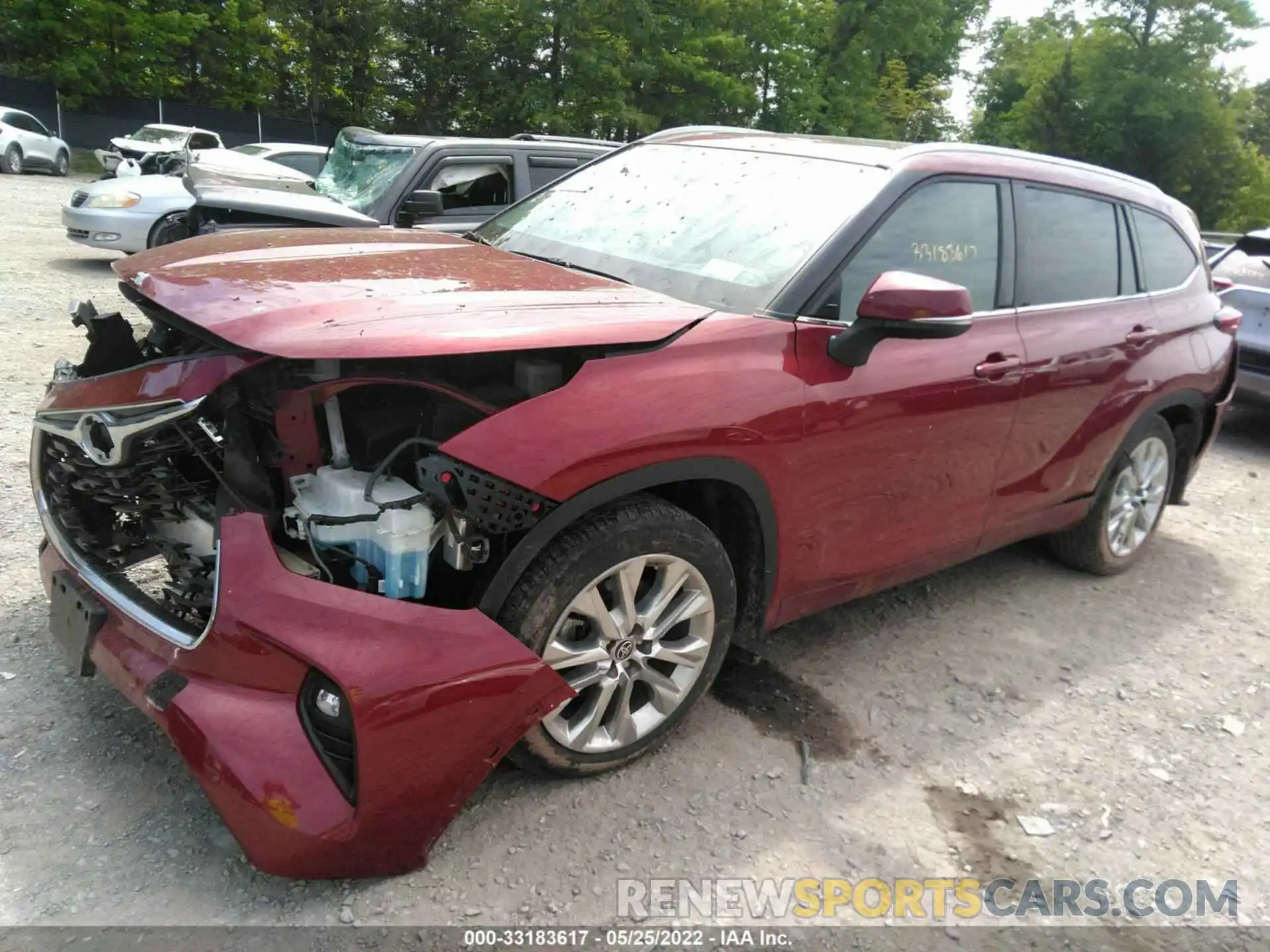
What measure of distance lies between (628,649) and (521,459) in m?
0.69

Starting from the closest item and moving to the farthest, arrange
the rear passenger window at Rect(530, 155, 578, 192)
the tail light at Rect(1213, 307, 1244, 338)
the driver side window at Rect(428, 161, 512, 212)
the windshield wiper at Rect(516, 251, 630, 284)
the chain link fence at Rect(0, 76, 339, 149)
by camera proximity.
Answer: the windshield wiper at Rect(516, 251, 630, 284) < the tail light at Rect(1213, 307, 1244, 338) < the driver side window at Rect(428, 161, 512, 212) < the rear passenger window at Rect(530, 155, 578, 192) < the chain link fence at Rect(0, 76, 339, 149)

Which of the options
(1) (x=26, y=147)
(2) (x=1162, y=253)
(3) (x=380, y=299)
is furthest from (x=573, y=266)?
(1) (x=26, y=147)

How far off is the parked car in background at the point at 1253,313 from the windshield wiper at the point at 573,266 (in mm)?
5833

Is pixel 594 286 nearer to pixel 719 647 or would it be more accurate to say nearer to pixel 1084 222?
pixel 719 647

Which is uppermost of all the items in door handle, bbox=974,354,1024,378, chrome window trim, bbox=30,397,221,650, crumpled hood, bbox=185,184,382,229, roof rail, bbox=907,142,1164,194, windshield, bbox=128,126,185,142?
roof rail, bbox=907,142,1164,194

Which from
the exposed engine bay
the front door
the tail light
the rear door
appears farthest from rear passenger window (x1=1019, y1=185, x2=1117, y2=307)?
the exposed engine bay

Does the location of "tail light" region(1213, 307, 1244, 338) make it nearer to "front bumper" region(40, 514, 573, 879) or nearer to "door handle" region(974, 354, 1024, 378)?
"door handle" region(974, 354, 1024, 378)

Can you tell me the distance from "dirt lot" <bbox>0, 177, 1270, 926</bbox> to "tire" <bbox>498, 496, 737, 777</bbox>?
0.16 meters

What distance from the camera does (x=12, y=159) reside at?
843 inches

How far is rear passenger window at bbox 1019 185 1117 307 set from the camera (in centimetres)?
368

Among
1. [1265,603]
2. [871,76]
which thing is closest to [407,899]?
[1265,603]

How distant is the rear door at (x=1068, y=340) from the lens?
3652mm

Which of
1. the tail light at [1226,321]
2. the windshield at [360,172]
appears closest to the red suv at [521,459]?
the tail light at [1226,321]

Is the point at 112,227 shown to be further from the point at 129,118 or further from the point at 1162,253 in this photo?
the point at 129,118
